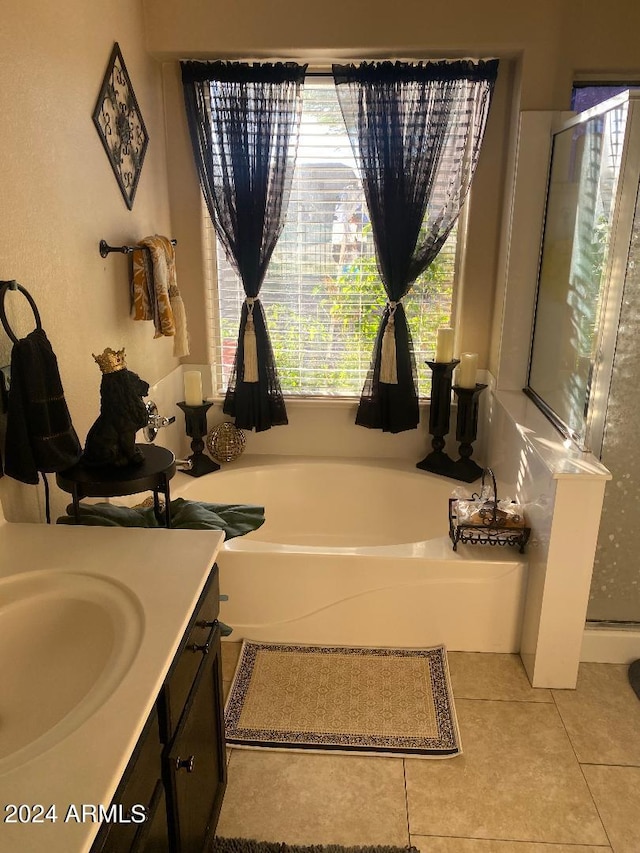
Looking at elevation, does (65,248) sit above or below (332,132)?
below

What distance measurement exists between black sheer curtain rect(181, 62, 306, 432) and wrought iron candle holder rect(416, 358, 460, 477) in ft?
2.85

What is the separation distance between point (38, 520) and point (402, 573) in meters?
1.24

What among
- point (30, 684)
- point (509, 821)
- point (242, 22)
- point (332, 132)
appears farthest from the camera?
point (332, 132)

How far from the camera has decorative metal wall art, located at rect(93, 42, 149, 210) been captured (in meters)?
2.17

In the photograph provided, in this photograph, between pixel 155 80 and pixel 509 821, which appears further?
pixel 155 80

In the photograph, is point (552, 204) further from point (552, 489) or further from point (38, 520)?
point (38, 520)

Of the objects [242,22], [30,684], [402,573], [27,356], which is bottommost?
[402,573]

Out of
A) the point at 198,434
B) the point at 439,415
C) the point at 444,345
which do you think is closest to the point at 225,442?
the point at 198,434

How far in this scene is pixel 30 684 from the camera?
3.79 ft

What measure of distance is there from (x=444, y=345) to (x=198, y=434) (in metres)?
1.19

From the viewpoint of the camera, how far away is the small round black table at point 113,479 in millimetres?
1508

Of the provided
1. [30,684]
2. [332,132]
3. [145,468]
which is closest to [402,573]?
[145,468]

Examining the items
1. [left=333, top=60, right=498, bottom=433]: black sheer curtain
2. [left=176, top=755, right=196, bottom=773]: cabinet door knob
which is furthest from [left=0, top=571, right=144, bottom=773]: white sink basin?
[left=333, top=60, right=498, bottom=433]: black sheer curtain

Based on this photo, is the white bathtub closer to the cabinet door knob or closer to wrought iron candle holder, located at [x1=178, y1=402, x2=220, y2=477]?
wrought iron candle holder, located at [x1=178, y1=402, x2=220, y2=477]
